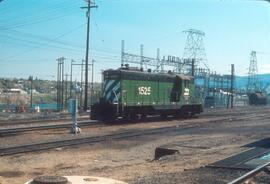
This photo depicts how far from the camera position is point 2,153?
1602 cm

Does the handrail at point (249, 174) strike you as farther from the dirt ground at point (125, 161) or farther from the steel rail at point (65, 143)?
the steel rail at point (65, 143)

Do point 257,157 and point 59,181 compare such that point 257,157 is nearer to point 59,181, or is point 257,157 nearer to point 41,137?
point 59,181

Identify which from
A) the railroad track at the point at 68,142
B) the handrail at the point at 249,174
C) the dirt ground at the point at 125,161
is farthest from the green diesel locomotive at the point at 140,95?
the handrail at the point at 249,174

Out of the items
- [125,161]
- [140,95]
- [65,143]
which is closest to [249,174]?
[125,161]

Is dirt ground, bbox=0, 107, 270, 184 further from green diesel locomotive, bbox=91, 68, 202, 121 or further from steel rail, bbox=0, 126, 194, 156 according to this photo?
green diesel locomotive, bbox=91, 68, 202, 121

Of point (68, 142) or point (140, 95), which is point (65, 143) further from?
point (140, 95)

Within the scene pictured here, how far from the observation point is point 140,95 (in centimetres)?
3203

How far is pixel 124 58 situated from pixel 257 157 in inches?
1974

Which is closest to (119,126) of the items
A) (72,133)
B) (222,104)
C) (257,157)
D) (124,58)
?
(72,133)

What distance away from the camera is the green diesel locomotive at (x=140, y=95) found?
30.2 meters

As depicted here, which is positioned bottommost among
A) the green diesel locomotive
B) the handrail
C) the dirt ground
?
the dirt ground

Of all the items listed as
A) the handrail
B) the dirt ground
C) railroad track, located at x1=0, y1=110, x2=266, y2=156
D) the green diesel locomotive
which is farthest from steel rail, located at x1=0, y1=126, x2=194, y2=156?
the handrail

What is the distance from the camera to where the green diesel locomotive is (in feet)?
98.9

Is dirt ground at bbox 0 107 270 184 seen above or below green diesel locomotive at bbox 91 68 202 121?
below
